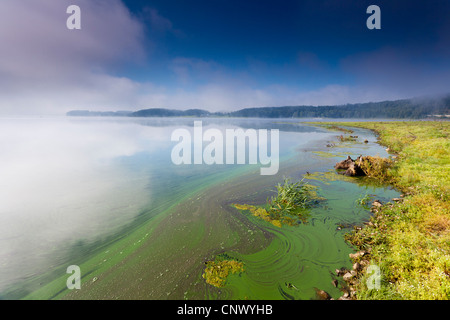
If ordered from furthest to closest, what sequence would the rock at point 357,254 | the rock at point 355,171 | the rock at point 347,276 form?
the rock at point 355,171
the rock at point 357,254
the rock at point 347,276

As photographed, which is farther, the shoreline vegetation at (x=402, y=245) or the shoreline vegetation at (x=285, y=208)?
the shoreline vegetation at (x=285, y=208)

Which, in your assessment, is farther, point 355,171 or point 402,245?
point 355,171

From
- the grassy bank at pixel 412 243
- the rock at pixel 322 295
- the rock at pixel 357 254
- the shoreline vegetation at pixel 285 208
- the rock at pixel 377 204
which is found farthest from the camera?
the rock at pixel 377 204

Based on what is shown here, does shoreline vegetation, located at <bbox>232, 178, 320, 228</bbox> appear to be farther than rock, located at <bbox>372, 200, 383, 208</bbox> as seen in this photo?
No

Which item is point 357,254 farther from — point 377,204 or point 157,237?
point 157,237

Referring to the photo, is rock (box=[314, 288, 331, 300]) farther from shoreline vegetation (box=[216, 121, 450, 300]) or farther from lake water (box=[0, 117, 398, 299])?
lake water (box=[0, 117, 398, 299])

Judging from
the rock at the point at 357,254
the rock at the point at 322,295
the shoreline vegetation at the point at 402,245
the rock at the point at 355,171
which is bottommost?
the rock at the point at 322,295

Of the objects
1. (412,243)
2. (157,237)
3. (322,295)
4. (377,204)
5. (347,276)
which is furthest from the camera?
(377,204)

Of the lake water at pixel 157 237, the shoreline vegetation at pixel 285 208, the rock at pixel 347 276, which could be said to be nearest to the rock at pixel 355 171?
the lake water at pixel 157 237

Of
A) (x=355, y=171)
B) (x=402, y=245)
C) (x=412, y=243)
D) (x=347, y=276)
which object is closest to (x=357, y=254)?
(x=347, y=276)

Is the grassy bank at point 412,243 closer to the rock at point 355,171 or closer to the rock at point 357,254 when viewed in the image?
the rock at point 357,254

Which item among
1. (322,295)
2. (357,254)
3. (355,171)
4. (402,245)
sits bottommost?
(322,295)

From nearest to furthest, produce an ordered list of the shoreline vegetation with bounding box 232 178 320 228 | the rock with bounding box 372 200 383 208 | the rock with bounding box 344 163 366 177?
1. the shoreline vegetation with bounding box 232 178 320 228
2. the rock with bounding box 372 200 383 208
3. the rock with bounding box 344 163 366 177

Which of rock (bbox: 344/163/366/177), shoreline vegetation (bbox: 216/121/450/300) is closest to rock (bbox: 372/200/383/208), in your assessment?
shoreline vegetation (bbox: 216/121/450/300)
